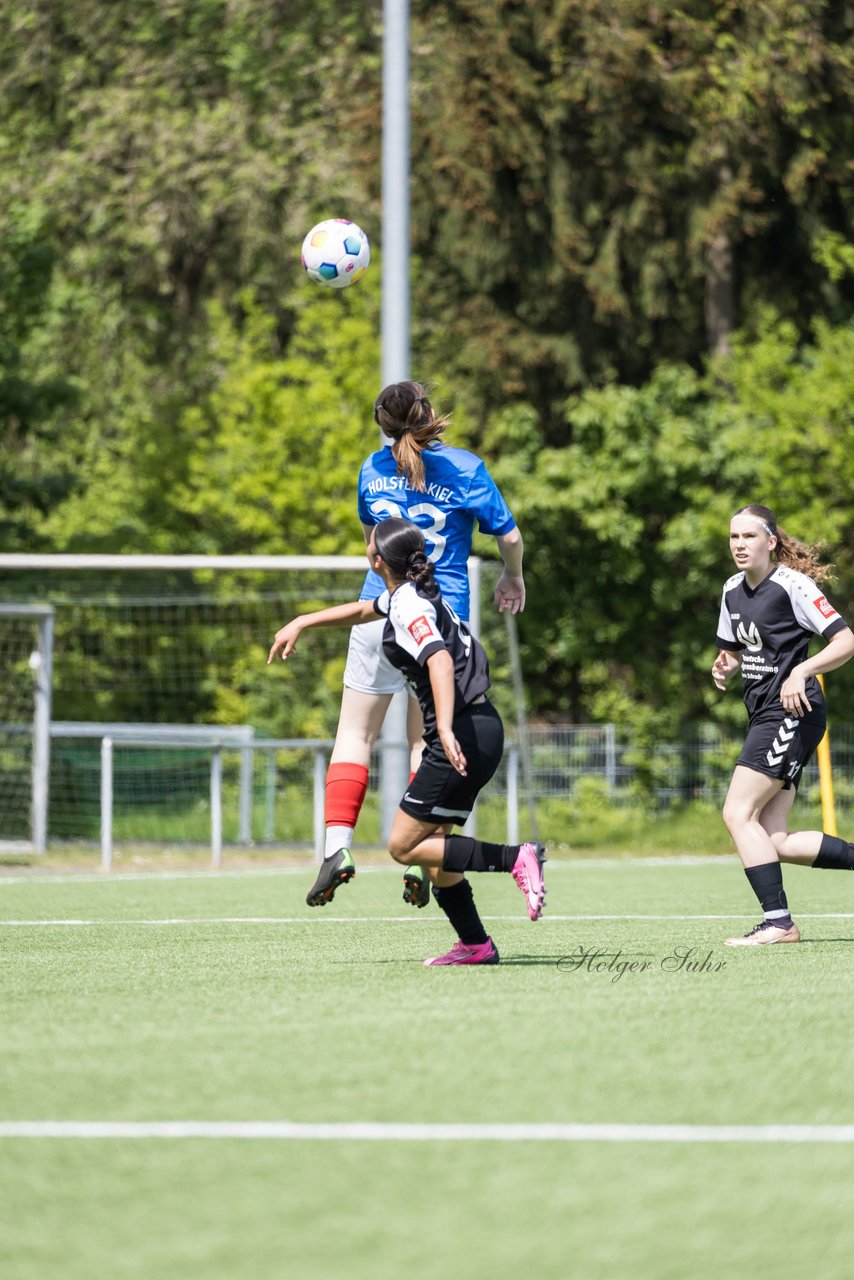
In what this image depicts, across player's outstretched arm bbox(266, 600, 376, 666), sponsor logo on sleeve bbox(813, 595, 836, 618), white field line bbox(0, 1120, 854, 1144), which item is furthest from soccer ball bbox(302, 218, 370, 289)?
white field line bbox(0, 1120, 854, 1144)

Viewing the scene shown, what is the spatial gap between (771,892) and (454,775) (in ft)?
5.41

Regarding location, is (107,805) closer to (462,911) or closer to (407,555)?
(462,911)

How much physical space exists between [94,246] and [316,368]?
19.3 feet

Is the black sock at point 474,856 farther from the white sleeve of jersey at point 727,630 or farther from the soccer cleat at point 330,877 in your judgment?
the white sleeve of jersey at point 727,630

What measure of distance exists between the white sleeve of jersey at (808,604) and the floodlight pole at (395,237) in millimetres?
7973

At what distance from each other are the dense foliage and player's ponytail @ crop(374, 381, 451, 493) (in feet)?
47.9

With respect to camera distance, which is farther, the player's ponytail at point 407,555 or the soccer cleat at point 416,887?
the soccer cleat at point 416,887

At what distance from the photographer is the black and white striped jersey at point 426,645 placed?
5.93m

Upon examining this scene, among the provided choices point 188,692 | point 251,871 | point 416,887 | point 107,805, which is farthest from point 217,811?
point 416,887

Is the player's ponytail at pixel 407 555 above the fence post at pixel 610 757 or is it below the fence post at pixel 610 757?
above

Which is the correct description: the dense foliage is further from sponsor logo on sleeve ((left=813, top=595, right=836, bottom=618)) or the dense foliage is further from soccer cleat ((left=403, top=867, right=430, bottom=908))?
soccer cleat ((left=403, top=867, right=430, bottom=908))

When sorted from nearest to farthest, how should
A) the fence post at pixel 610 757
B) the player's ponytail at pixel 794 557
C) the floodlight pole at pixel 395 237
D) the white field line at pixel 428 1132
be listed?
the white field line at pixel 428 1132 < the player's ponytail at pixel 794 557 < the floodlight pole at pixel 395 237 < the fence post at pixel 610 757

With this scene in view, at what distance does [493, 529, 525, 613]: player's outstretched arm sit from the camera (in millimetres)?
6973

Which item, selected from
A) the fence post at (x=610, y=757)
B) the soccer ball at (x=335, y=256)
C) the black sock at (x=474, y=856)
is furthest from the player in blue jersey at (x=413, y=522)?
the fence post at (x=610, y=757)
